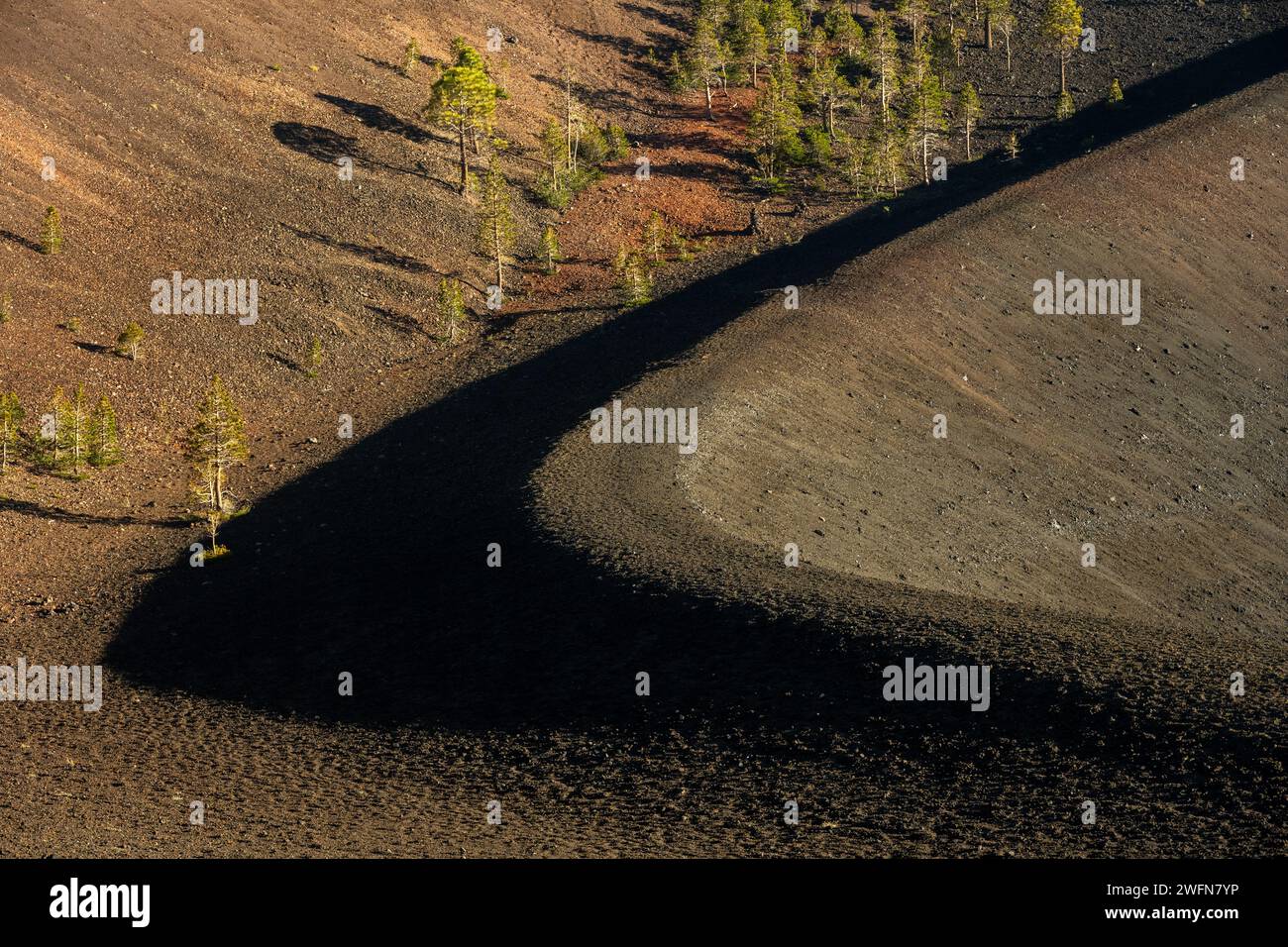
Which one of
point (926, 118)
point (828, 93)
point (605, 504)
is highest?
point (828, 93)

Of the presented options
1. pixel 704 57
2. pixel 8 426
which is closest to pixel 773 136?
pixel 704 57

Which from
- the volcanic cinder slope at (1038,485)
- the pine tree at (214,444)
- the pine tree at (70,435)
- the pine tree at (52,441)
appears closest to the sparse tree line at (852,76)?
the volcanic cinder slope at (1038,485)

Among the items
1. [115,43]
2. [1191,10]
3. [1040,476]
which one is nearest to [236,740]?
[1040,476]

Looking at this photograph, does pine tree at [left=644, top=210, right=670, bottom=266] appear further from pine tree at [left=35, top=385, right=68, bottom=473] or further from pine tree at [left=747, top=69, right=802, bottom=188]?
pine tree at [left=35, top=385, right=68, bottom=473]

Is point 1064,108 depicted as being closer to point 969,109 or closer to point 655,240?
point 969,109

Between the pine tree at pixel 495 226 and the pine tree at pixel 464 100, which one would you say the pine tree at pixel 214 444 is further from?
the pine tree at pixel 464 100

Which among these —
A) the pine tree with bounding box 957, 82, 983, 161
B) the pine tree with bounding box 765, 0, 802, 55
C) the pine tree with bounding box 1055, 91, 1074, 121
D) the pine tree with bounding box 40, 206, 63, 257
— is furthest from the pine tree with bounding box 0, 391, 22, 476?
the pine tree with bounding box 1055, 91, 1074, 121
